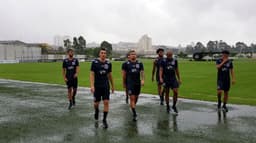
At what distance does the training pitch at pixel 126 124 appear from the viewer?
7.38m

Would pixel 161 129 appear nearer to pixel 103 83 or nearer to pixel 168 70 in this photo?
pixel 103 83

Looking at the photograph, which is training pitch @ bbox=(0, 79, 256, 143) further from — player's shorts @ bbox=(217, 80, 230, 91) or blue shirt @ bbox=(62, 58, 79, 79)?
blue shirt @ bbox=(62, 58, 79, 79)

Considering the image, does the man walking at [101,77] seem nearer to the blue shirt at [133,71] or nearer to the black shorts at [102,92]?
the black shorts at [102,92]

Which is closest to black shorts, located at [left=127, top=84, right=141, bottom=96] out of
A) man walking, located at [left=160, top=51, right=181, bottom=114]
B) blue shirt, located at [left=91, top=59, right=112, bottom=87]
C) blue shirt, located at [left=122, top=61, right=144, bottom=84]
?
blue shirt, located at [left=122, top=61, right=144, bottom=84]

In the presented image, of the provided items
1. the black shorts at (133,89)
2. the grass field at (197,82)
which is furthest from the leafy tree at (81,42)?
the black shorts at (133,89)

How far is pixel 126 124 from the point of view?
894 cm

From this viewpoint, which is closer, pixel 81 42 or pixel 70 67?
pixel 70 67

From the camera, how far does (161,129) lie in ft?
27.1

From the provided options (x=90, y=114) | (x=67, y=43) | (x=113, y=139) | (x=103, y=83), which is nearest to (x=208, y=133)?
(x=113, y=139)

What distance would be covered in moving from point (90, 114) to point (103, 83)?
75.3 inches

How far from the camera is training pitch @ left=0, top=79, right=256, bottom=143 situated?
738 cm

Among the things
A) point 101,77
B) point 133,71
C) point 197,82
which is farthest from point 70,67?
point 197,82

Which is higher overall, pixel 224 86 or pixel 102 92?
pixel 102 92

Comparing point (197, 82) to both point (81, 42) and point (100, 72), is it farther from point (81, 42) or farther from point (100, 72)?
point (81, 42)
